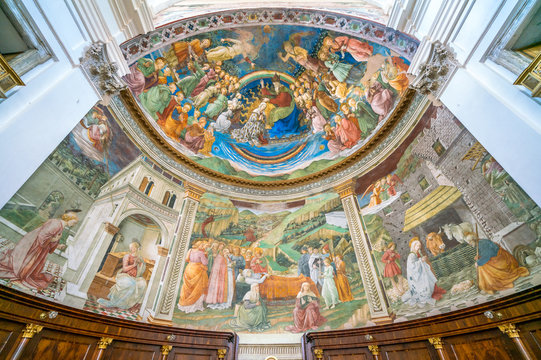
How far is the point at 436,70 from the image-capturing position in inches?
216

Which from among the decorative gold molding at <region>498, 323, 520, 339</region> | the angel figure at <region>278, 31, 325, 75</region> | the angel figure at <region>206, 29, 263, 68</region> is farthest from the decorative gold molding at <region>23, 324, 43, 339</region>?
the angel figure at <region>278, 31, 325, 75</region>

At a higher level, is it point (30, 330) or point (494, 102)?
point (494, 102)

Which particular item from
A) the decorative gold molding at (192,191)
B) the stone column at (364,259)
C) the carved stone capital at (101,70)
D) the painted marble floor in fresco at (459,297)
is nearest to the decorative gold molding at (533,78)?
the painted marble floor in fresco at (459,297)

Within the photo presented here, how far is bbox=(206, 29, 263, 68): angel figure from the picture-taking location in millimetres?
9398

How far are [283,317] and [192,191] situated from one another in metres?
5.92

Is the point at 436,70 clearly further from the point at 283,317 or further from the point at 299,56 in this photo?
the point at 283,317

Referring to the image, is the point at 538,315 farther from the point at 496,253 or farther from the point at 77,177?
the point at 77,177

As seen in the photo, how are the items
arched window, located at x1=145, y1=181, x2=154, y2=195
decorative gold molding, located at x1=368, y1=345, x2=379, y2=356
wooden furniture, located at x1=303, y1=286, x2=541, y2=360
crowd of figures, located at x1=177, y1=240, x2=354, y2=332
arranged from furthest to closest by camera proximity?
1. arched window, located at x1=145, y1=181, x2=154, y2=195
2. crowd of figures, located at x1=177, y1=240, x2=354, y2=332
3. decorative gold molding, located at x1=368, y1=345, x2=379, y2=356
4. wooden furniture, located at x1=303, y1=286, x2=541, y2=360

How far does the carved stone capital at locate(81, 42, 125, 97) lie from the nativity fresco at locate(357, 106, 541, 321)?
821 centimetres

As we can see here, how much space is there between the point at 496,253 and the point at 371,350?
13.3 ft

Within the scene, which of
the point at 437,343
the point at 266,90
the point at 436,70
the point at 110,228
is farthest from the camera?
the point at 266,90

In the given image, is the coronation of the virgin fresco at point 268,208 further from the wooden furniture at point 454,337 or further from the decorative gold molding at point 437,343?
the decorative gold molding at point 437,343

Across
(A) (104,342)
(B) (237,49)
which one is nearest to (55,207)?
(A) (104,342)

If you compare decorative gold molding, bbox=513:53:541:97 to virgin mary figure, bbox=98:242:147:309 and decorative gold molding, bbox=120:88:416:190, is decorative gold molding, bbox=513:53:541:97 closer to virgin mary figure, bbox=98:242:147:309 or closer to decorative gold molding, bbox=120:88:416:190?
decorative gold molding, bbox=120:88:416:190
